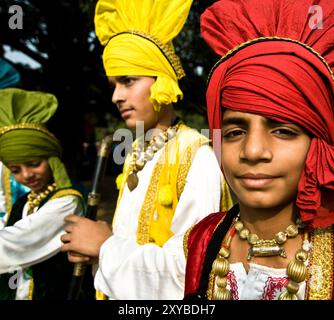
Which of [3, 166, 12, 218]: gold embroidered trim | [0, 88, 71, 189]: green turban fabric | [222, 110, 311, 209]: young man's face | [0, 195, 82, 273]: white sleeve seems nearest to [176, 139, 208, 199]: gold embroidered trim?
[222, 110, 311, 209]: young man's face

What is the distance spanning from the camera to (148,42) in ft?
7.65

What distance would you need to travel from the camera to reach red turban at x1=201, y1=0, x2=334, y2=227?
1.30 m

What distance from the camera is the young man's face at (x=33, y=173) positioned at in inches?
119

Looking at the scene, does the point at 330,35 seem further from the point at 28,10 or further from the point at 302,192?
the point at 28,10

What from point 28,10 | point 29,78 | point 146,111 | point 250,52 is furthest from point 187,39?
point 250,52

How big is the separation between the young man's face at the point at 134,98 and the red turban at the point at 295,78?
2.90 ft

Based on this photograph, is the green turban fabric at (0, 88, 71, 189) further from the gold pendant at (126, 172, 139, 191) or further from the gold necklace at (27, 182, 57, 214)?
the gold pendant at (126, 172, 139, 191)

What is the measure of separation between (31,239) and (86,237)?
845 mm

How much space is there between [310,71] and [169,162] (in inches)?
41.9

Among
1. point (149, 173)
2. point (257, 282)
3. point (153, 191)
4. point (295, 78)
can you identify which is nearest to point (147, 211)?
point (153, 191)

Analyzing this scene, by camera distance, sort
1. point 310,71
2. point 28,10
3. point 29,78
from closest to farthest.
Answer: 1. point 310,71
2. point 28,10
3. point 29,78

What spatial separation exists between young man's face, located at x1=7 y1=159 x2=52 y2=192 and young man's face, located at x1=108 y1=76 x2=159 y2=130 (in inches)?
39.3

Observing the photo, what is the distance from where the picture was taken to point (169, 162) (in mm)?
2252

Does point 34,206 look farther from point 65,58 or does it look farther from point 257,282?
point 65,58
